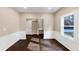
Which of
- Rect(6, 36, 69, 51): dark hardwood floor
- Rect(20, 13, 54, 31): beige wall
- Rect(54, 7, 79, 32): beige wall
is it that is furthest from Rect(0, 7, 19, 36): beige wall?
Rect(54, 7, 79, 32): beige wall

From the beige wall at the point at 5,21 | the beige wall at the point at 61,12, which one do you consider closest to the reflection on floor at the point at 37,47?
the beige wall at the point at 5,21

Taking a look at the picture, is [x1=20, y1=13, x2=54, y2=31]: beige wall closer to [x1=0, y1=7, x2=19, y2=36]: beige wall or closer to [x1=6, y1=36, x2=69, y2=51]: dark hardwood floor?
[x1=6, y1=36, x2=69, y2=51]: dark hardwood floor

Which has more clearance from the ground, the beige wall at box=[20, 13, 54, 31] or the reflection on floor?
the beige wall at box=[20, 13, 54, 31]

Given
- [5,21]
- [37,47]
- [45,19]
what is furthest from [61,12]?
[5,21]

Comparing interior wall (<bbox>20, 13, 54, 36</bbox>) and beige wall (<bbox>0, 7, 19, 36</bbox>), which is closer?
beige wall (<bbox>0, 7, 19, 36</bbox>)

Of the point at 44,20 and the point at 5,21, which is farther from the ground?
the point at 44,20

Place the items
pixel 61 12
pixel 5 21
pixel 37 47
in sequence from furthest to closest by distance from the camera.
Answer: pixel 61 12 < pixel 37 47 < pixel 5 21

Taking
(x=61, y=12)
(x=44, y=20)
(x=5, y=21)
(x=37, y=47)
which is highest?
(x=61, y=12)

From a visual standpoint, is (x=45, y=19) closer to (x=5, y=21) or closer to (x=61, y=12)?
(x=61, y=12)

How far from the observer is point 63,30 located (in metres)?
4.49

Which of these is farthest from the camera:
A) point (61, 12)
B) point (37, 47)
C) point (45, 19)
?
point (45, 19)

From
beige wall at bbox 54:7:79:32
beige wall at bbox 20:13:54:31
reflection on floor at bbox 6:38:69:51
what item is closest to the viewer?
beige wall at bbox 54:7:79:32
